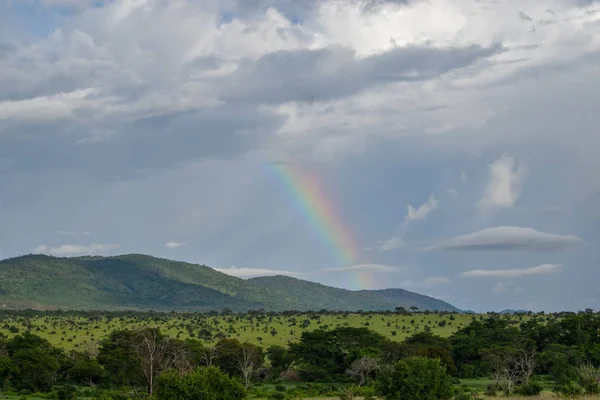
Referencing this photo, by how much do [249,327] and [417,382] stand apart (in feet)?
361

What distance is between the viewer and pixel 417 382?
70312 mm

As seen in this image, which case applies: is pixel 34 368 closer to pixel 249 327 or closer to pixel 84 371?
pixel 84 371

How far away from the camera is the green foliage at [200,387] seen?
68812 millimetres

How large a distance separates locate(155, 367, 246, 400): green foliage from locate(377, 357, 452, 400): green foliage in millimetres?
13595

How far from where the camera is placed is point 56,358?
357 ft

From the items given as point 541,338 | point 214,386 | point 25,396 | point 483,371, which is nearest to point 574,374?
point 483,371

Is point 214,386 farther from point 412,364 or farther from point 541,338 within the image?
point 541,338

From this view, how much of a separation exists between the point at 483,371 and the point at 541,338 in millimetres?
16361

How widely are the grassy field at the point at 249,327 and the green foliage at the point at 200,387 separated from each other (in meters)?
71.4

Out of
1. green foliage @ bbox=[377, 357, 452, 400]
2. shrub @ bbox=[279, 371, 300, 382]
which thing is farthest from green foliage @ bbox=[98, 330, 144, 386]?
green foliage @ bbox=[377, 357, 452, 400]

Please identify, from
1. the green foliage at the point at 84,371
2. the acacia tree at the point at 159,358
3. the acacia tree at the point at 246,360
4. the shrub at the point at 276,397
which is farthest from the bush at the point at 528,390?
the green foliage at the point at 84,371

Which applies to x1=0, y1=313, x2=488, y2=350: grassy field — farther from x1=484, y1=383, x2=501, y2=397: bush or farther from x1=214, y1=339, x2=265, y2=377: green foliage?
x1=484, y1=383, x2=501, y2=397: bush

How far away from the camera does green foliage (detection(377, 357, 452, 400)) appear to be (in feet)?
231

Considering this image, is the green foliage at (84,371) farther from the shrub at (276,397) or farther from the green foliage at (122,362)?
the shrub at (276,397)
